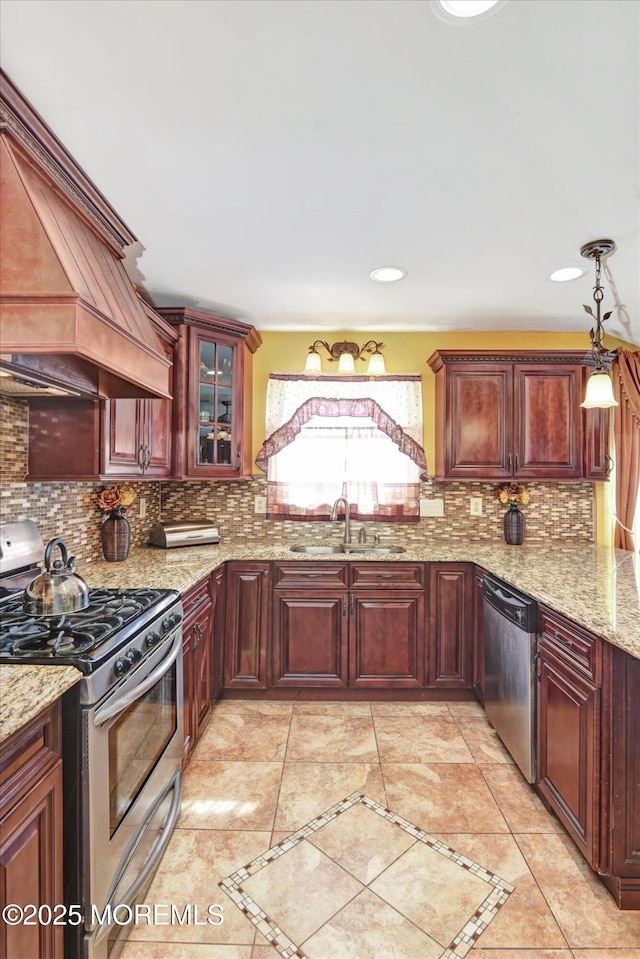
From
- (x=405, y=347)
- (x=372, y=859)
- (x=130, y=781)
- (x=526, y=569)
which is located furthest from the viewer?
Result: (x=405, y=347)

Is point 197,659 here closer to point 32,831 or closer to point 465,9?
point 32,831

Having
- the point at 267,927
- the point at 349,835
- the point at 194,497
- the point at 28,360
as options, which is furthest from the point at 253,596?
the point at 28,360

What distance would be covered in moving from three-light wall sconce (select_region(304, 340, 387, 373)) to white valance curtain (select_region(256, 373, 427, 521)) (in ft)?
0.49

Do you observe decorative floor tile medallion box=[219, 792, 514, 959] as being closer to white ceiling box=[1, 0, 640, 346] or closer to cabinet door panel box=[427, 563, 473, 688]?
cabinet door panel box=[427, 563, 473, 688]

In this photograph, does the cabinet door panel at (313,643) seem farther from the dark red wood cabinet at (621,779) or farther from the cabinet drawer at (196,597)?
the dark red wood cabinet at (621,779)

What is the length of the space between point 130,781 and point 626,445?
11.6ft

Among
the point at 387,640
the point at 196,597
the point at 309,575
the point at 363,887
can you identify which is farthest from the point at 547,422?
the point at 363,887

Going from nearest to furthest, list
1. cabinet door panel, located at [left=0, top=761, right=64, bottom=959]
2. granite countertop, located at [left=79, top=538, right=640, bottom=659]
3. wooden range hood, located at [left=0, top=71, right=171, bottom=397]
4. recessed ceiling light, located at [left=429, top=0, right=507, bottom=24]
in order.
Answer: cabinet door panel, located at [left=0, top=761, right=64, bottom=959] < recessed ceiling light, located at [left=429, top=0, right=507, bottom=24] < wooden range hood, located at [left=0, top=71, right=171, bottom=397] < granite countertop, located at [left=79, top=538, right=640, bottom=659]

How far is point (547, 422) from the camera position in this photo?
3.24 meters

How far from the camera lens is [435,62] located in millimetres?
1235

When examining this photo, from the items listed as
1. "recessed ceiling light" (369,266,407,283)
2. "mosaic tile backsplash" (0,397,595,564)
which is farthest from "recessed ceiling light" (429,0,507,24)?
"mosaic tile backsplash" (0,397,595,564)

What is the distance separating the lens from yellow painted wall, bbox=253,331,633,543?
3547 mm

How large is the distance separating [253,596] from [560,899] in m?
1.92

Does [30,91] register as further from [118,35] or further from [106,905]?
[106,905]
